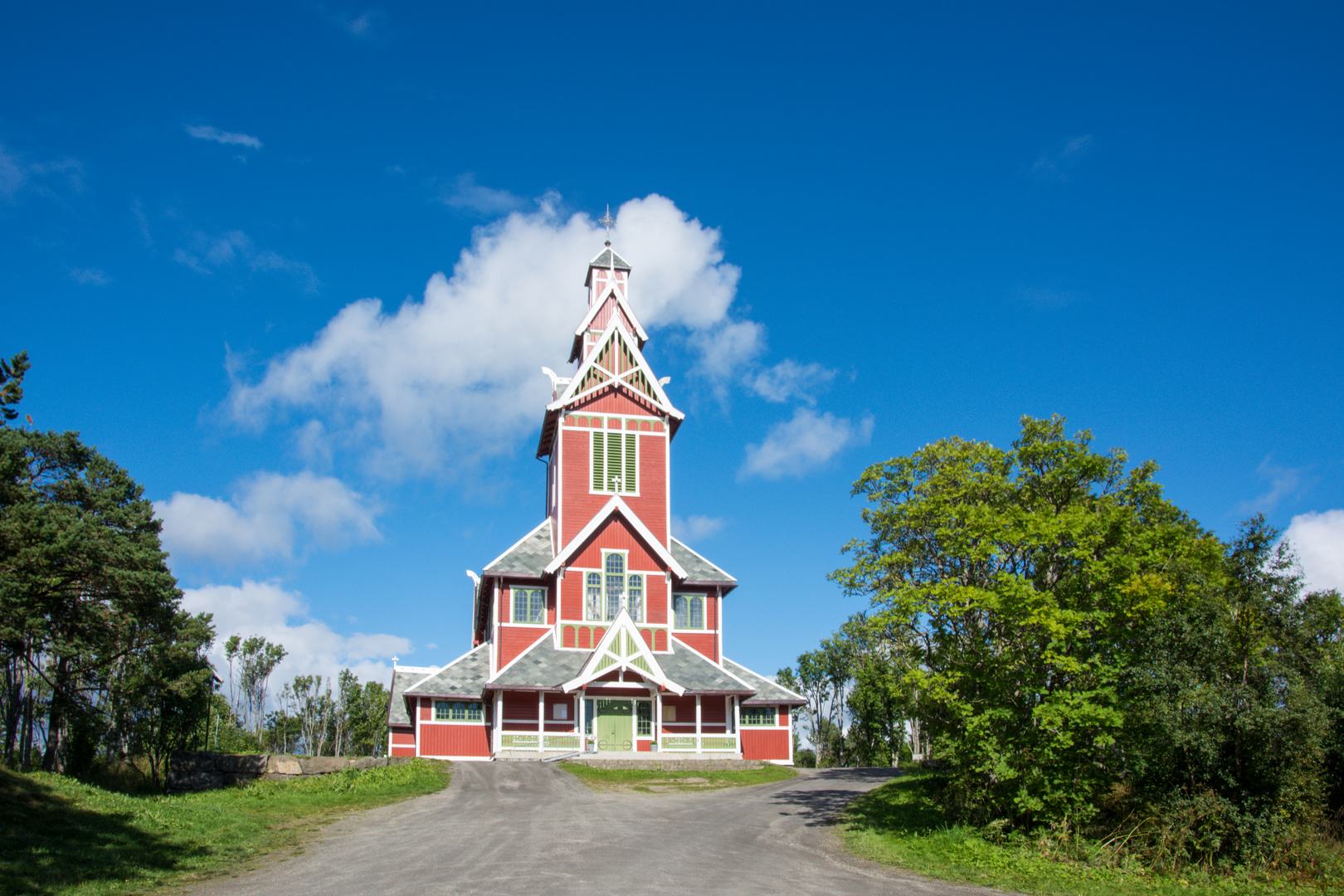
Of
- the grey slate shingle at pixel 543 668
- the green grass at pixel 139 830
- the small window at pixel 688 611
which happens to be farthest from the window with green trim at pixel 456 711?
the green grass at pixel 139 830

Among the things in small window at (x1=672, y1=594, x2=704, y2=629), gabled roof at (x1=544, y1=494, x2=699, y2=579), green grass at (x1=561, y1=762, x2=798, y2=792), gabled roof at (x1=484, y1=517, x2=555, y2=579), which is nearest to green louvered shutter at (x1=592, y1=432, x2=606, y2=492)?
gabled roof at (x1=544, y1=494, x2=699, y2=579)

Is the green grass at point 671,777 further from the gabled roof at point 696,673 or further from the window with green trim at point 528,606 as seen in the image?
the window with green trim at point 528,606

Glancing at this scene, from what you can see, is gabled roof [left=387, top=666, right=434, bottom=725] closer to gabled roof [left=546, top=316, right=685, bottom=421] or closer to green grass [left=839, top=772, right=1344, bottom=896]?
gabled roof [left=546, top=316, right=685, bottom=421]

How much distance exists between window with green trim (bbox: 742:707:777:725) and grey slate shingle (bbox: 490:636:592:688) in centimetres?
641

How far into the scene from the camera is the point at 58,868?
43.4ft

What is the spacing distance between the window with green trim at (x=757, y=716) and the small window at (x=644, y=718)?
4.04 metres

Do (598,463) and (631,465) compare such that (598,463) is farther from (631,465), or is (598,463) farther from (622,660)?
(622,660)

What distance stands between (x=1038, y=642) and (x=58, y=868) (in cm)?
1629

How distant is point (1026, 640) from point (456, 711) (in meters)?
23.4

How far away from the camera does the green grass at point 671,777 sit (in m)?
26.6

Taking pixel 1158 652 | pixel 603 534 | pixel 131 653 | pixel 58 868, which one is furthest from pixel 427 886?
pixel 603 534

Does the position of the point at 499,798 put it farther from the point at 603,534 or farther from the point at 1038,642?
the point at 603,534

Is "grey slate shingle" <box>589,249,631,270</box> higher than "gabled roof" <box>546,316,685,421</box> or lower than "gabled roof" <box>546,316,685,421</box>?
higher

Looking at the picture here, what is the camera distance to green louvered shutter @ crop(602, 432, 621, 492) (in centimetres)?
Answer: 3997
